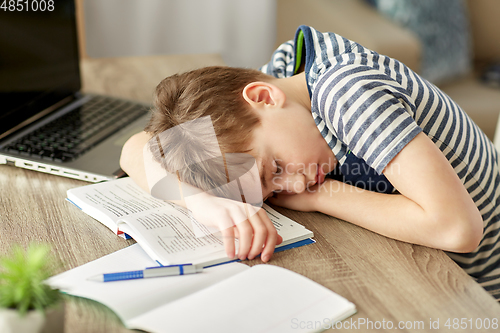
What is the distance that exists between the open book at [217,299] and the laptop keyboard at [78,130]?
1.25 feet

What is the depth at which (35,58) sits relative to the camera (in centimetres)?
106

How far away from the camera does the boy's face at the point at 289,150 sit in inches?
30.0

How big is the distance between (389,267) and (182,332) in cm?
31

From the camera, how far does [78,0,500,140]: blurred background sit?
6.10 ft

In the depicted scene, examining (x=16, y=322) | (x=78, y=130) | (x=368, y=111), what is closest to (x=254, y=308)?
(x=16, y=322)

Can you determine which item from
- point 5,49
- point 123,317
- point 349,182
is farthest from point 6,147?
point 349,182

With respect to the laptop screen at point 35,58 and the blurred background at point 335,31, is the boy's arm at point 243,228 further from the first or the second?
the blurred background at point 335,31

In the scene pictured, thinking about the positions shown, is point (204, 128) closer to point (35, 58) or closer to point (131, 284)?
point (131, 284)

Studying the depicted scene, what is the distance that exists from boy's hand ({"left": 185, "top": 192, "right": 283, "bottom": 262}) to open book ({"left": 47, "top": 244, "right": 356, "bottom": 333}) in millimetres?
39

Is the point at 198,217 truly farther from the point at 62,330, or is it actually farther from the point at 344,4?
the point at 344,4

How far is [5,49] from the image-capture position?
37.9 inches

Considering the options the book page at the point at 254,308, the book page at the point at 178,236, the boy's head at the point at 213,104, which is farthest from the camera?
the boy's head at the point at 213,104

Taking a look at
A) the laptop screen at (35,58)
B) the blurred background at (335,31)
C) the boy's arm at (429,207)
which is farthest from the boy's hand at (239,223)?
the blurred background at (335,31)

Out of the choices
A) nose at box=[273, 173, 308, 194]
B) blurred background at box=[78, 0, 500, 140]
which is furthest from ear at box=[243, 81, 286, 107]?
blurred background at box=[78, 0, 500, 140]
